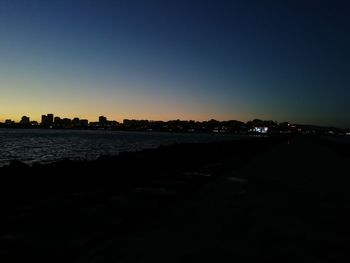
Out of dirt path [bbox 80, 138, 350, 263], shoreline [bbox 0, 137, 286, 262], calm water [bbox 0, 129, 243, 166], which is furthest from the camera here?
calm water [bbox 0, 129, 243, 166]

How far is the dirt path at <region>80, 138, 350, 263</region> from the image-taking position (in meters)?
5.61

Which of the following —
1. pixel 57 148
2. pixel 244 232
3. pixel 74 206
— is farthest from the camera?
pixel 57 148

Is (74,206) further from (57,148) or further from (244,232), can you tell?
(57,148)

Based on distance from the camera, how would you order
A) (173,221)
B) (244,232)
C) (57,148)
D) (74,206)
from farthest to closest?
1. (57,148)
2. (74,206)
3. (173,221)
4. (244,232)

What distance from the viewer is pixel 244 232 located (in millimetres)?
7012

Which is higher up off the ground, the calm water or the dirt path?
the dirt path

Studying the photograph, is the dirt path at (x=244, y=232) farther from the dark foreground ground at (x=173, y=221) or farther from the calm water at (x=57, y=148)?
the calm water at (x=57, y=148)

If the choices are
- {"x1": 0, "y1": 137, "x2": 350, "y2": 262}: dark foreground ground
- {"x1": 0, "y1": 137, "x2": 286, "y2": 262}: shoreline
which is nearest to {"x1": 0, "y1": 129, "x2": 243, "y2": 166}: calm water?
{"x1": 0, "y1": 137, "x2": 286, "y2": 262}: shoreline

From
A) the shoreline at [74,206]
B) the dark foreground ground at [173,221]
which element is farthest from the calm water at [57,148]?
the dark foreground ground at [173,221]

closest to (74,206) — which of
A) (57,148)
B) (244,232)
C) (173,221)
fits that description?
(173,221)

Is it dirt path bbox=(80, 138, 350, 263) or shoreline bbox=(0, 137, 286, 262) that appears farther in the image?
shoreline bbox=(0, 137, 286, 262)

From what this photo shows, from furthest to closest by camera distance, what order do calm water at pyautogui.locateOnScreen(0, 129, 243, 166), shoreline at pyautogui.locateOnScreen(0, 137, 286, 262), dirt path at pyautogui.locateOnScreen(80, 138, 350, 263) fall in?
calm water at pyautogui.locateOnScreen(0, 129, 243, 166) < shoreline at pyautogui.locateOnScreen(0, 137, 286, 262) < dirt path at pyautogui.locateOnScreen(80, 138, 350, 263)

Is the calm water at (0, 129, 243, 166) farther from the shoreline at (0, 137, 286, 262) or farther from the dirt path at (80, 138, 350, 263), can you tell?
the dirt path at (80, 138, 350, 263)

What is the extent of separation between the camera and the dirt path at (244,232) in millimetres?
5605
